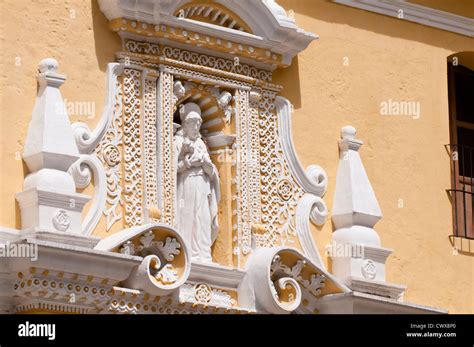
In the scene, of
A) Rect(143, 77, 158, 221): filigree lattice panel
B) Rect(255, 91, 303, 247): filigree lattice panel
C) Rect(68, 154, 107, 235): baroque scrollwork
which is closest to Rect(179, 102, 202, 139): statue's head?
Rect(143, 77, 158, 221): filigree lattice panel

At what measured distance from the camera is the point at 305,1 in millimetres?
14844

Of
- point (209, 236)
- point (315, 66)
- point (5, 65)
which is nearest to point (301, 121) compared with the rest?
point (315, 66)

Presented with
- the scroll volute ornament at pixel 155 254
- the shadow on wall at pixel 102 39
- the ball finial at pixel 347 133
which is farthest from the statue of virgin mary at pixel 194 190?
the ball finial at pixel 347 133

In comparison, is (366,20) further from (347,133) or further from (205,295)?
(205,295)

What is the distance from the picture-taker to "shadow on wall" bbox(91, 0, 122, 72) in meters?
13.4

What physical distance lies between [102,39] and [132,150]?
80 centimetres

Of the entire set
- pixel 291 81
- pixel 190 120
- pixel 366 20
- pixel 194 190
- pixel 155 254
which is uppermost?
pixel 366 20

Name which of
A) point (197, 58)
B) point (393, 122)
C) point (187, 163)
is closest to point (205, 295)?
point (187, 163)

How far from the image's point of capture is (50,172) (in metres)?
12.6

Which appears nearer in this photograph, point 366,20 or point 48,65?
point 48,65

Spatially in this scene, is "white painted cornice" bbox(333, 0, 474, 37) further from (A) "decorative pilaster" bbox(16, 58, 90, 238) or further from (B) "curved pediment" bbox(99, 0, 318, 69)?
(A) "decorative pilaster" bbox(16, 58, 90, 238)

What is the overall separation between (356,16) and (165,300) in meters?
3.36
